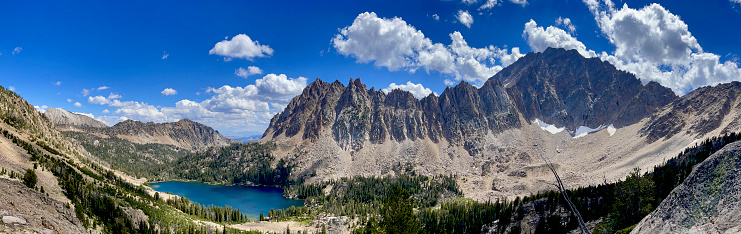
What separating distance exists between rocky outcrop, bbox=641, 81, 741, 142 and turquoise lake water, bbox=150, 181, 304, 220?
184 meters

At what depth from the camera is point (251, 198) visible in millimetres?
166500

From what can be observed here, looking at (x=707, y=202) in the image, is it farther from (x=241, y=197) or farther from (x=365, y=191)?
(x=241, y=197)

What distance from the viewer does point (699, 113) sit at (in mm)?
155000

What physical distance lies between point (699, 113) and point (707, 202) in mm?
205443

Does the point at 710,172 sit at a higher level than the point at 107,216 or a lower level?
higher

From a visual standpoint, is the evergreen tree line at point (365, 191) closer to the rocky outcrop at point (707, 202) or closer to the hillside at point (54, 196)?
the hillside at point (54, 196)

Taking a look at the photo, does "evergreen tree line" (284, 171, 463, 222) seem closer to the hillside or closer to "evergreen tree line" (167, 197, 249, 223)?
"evergreen tree line" (167, 197, 249, 223)

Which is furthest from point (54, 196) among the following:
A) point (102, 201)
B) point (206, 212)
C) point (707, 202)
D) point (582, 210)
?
point (582, 210)

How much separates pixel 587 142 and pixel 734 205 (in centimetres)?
22263

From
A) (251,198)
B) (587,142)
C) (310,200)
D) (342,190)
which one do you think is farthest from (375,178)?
(587,142)

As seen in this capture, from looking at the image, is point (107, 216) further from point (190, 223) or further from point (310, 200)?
point (310, 200)

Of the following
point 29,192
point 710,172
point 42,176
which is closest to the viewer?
point 710,172

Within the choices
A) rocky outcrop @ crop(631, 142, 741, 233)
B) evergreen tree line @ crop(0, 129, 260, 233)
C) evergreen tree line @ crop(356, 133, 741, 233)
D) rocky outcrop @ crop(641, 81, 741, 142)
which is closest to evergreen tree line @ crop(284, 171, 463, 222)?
evergreen tree line @ crop(356, 133, 741, 233)

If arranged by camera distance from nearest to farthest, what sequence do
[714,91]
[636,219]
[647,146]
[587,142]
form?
1. [636,219]
2. [647,146]
3. [714,91]
4. [587,142]
